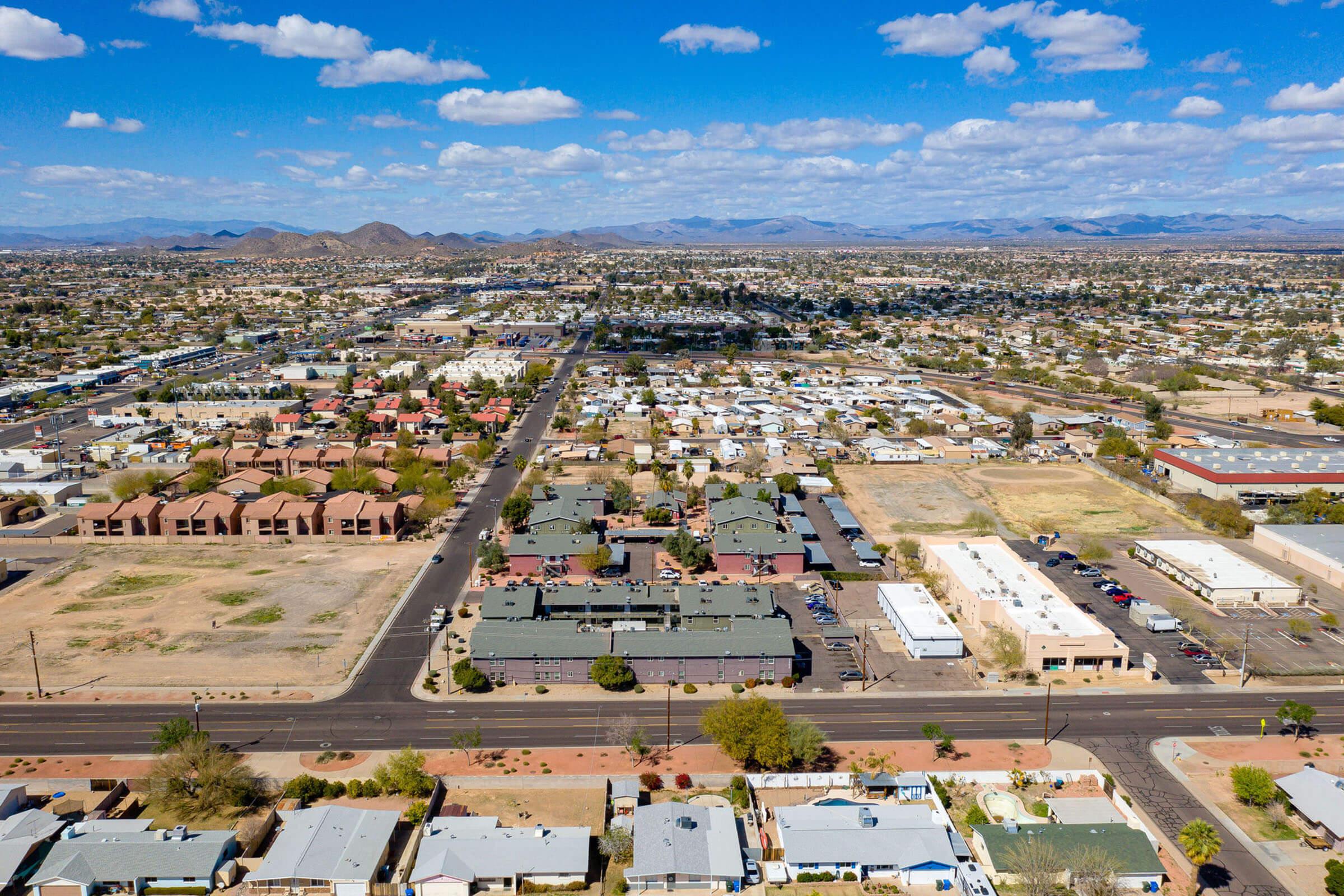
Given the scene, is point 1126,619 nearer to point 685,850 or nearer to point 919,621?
point 919,621

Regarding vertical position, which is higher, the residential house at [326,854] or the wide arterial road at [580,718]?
the residential house at [326,854]

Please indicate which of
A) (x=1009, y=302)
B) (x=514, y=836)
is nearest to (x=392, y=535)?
(x=514, y=836)

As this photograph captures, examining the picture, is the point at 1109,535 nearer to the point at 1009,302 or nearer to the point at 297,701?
the point at 297,701

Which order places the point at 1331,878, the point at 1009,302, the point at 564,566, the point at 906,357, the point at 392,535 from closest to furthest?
the point at 1331,878, the point at 564,566, the point at 392,535, the point at 906,357, the point at 1009,302

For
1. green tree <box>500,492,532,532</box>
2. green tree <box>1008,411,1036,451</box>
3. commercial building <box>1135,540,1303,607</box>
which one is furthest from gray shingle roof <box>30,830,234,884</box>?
green tree <box>1008,411,1036,451</box>

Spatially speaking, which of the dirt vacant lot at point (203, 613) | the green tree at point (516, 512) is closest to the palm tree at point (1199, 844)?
the dirt vacant lot at point (203, 613)

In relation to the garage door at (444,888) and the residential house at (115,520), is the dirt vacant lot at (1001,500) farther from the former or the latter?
the residential house at (115,520)
